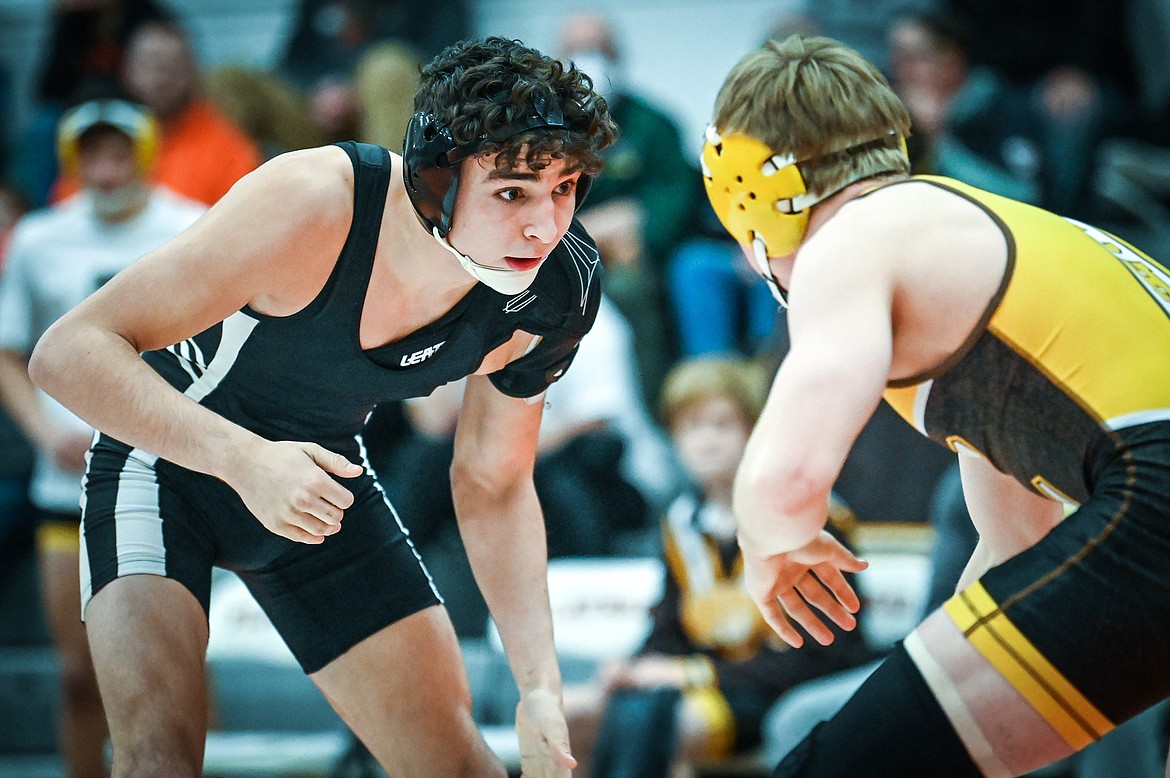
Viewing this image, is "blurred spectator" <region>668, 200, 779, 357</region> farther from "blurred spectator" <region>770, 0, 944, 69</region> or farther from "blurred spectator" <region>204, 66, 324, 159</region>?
"blurred spectator" <region>204, 66, 324, 159</region>

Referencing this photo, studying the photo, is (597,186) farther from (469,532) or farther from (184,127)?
(469,532)

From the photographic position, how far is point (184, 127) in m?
6.71

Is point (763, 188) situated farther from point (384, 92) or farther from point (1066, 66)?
point (1066, 66)

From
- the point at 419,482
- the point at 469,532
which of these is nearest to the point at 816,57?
the point at 469,532

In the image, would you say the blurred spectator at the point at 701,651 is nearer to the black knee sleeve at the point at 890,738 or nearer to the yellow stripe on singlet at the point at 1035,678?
the black knee sleeve at the point at 890,738

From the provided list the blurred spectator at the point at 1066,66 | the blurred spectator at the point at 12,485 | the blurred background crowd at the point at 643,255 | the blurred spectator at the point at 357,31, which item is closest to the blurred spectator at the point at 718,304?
the blurred background crowd at the point at 643,255

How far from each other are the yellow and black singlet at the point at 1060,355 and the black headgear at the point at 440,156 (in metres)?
0.77

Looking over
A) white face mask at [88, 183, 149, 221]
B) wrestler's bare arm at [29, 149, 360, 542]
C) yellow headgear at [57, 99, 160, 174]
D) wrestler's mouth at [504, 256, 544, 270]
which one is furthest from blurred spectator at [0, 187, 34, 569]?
wrestler's mouth at [504, 256, 544, 270]

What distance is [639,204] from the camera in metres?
6.61

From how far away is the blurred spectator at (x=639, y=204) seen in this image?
252 inches

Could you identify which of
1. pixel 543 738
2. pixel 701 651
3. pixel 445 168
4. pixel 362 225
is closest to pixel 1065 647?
pixel 543 738

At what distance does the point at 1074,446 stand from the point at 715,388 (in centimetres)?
Answer: 290

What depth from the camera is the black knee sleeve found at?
2.35 metres

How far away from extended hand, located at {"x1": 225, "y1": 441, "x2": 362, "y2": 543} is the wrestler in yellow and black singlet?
3.53 ft
